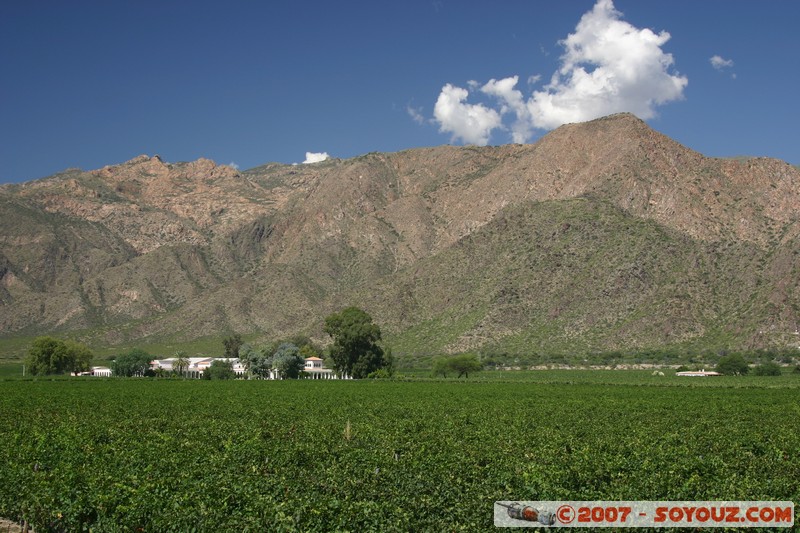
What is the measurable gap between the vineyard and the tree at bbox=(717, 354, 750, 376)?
231ft

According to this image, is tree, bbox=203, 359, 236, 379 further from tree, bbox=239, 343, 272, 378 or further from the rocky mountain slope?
the rocky mountain slope

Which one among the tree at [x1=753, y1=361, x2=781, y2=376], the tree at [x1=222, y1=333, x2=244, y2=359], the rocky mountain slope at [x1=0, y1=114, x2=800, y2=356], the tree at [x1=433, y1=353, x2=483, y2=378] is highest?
the rocky mountain slope at [x1=0, y1=114, x2=800, y2=356]

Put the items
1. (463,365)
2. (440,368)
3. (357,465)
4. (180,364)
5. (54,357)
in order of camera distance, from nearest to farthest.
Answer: (357,465), (440,368), (463,365), (54,357), (180,364)

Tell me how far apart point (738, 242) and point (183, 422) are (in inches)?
5176

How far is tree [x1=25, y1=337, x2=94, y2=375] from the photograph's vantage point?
123 m

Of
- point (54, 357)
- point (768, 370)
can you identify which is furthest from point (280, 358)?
point (768, 370)

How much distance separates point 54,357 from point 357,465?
115123 millimetres

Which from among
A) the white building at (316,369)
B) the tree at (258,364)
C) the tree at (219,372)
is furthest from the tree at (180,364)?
the white building at (316,369)

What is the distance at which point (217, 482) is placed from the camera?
19016mm

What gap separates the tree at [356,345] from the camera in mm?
112750

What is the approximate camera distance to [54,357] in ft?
405

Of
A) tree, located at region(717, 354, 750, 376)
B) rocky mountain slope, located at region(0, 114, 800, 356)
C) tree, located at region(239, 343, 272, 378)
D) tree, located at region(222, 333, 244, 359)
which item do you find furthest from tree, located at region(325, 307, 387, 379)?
tree, located at region(717, 354, 750, 376)

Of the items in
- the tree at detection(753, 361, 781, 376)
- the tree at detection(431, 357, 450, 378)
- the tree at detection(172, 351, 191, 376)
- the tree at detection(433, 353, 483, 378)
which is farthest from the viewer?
the tree at detection(172, 351, 191, 376)

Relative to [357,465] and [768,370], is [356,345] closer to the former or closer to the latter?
[768,370]
